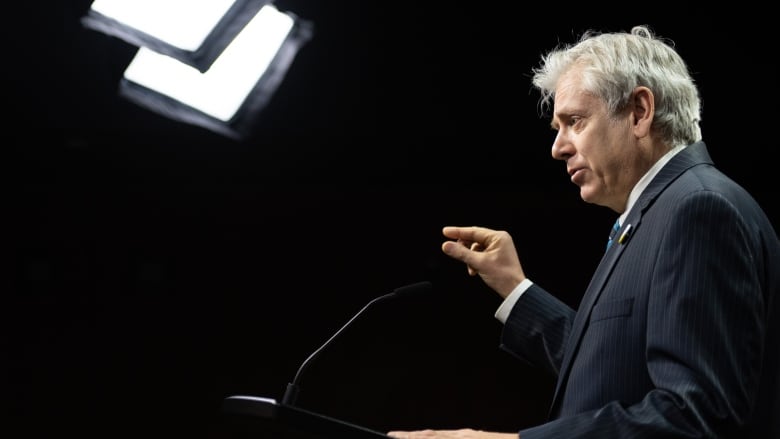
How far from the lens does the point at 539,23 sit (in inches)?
103

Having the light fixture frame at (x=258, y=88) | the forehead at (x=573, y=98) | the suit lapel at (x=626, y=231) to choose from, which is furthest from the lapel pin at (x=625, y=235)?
the light fixture frame at (x=258, y=88)

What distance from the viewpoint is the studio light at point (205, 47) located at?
1696 millimetres

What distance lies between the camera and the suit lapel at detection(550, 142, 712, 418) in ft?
3.73

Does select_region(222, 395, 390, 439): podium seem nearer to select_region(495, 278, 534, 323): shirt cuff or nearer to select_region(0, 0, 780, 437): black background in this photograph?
select_region(495, 278, 534, 323): shirt cuff

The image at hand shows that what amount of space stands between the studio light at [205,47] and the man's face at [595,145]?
822 millimetres

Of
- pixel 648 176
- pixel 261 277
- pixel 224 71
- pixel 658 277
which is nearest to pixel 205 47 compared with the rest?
pixel 224 71

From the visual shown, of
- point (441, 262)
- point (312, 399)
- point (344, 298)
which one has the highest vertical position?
point (441, 262)

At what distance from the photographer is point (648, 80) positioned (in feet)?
4.13

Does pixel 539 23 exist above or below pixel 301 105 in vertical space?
above

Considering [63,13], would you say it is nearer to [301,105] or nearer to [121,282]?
[301,105]

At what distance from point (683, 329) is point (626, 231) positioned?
0.25 metres

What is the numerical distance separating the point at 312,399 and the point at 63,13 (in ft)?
8.21

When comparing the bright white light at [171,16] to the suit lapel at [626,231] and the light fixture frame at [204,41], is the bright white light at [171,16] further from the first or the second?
the suit lapel at [626,231]

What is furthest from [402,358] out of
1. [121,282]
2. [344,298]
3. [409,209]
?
[121,282]
